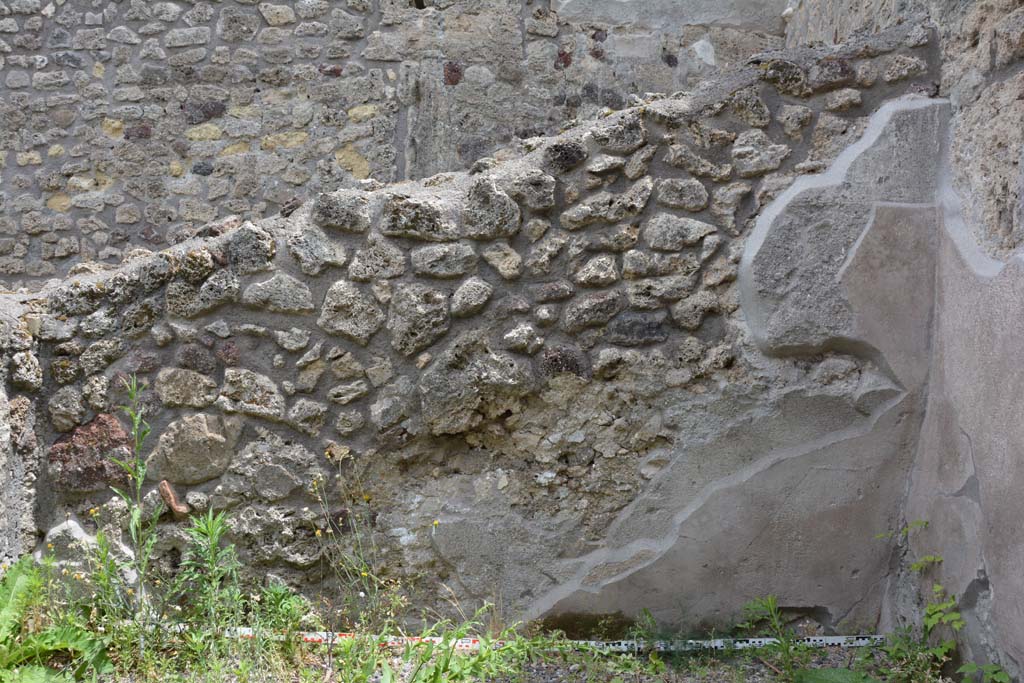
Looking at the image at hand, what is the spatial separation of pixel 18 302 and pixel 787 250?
2337mm

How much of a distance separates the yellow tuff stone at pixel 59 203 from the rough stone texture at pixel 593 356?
2811 millimetres

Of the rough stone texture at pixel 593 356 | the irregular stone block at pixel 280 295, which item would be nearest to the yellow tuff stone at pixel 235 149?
the rough stone texture at pixel 593 356

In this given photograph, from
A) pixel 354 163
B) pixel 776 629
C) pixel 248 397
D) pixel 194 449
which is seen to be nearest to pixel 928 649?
pixel 776 629

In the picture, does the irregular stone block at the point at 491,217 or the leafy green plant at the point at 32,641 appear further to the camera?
the irregular stone block at the point at 491,217

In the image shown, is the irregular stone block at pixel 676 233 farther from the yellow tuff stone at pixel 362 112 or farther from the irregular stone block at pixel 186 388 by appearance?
the yellow tuff stone at pixel 362 112

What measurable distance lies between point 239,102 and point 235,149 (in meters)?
0.28

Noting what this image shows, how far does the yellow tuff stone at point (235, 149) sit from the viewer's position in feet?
16.5

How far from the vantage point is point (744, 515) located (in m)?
2.50

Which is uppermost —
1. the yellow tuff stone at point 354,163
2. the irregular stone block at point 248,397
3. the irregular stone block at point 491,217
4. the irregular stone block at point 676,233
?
the yellow tuff stone at point 354,163

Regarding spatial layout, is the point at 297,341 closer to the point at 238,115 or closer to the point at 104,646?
the point at 104,646

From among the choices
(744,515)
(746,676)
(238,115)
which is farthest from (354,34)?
(746,676)

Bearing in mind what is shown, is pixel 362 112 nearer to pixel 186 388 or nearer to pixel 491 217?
pixel 491 217

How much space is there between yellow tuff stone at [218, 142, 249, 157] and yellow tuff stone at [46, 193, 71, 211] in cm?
96

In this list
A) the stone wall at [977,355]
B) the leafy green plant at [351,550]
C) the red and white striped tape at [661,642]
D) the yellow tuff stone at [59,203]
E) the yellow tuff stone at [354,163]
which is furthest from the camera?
the yellow tuff stone at [59,203]
